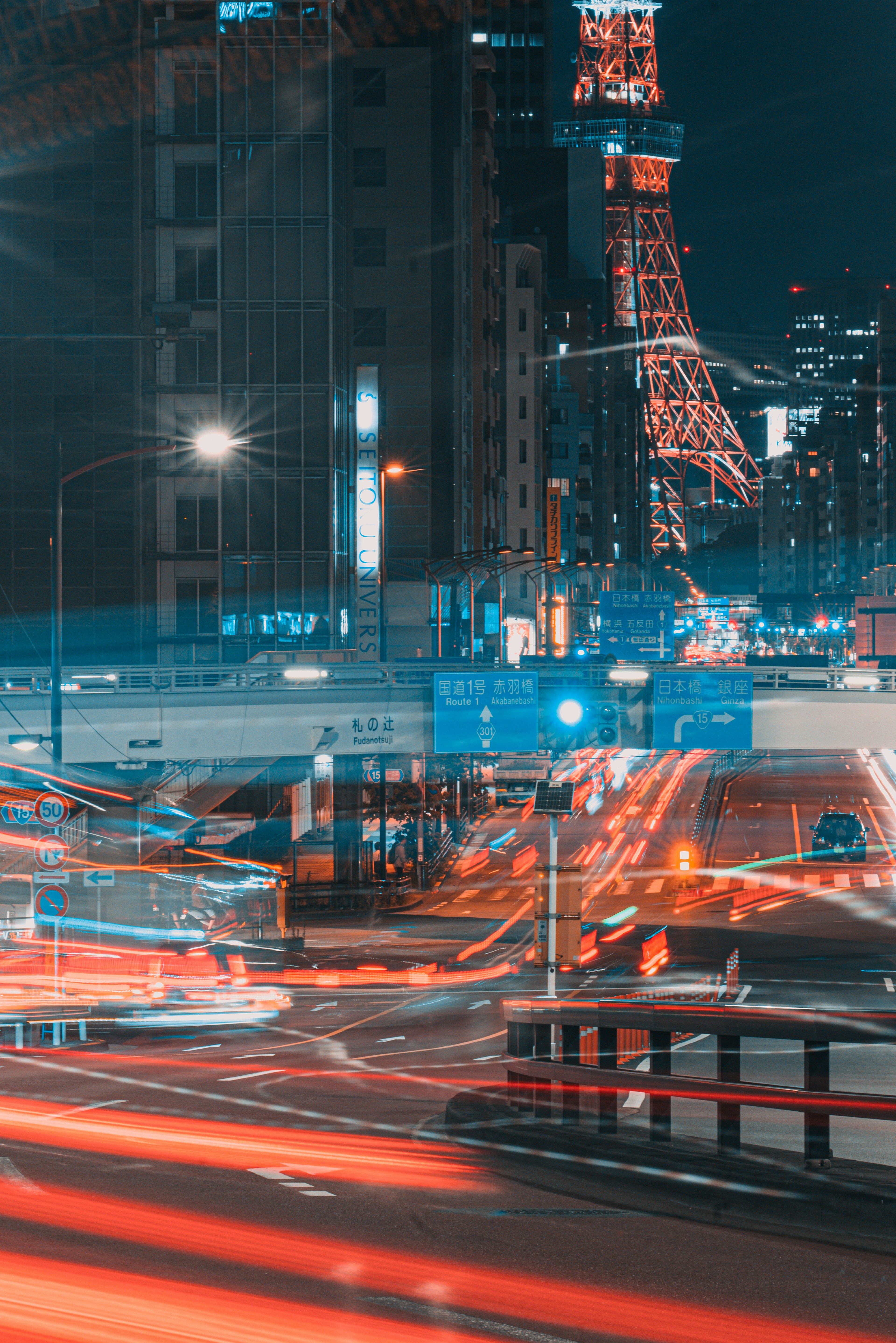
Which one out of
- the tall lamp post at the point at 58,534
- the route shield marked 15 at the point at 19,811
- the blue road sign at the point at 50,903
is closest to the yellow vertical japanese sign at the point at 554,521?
the route shield marked 15 at the point at 19,811

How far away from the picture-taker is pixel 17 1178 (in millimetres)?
10203

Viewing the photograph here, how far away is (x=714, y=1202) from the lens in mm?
8445

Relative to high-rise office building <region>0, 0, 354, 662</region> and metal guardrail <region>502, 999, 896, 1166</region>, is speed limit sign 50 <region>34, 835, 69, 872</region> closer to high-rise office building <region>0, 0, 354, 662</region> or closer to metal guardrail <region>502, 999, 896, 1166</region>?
metal guardrail <region>502, 999, 896, 1166</region>

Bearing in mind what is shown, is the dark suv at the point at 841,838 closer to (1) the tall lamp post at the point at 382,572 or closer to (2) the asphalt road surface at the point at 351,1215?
(1) the tall lamp post at the point at 382,572

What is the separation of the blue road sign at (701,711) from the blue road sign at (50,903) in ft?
72.1

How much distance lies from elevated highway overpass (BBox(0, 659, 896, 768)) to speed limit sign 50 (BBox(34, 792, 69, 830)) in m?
12.8

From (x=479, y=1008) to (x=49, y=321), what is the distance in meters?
51.1

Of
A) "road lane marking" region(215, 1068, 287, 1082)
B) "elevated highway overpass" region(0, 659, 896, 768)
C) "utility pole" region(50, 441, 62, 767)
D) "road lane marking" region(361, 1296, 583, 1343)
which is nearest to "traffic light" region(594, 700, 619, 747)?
"elevated highway overpass" region(0, 659, 896, 768)

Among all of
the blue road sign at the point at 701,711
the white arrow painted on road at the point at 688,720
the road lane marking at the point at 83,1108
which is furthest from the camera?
the white arrow painted on road at the point at 688,720

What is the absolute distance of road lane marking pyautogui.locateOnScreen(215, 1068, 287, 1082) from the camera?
17141 millimetres

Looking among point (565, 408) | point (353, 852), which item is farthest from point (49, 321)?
point (565, 408)

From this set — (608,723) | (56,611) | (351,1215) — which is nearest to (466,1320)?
(351,1215)

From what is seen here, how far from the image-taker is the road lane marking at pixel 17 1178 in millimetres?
9750

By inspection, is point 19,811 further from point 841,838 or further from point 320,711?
point 841,838
